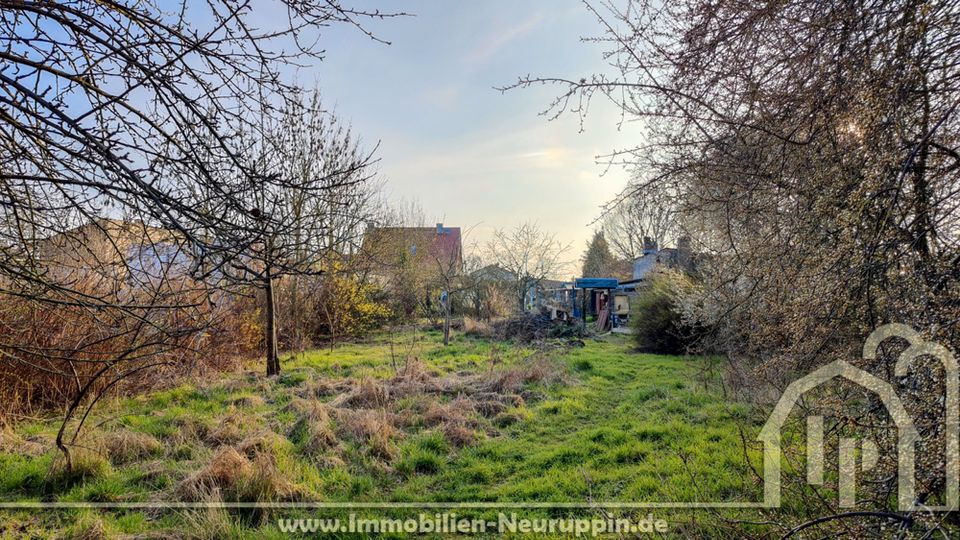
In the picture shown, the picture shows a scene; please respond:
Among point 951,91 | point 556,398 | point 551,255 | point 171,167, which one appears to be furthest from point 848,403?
point 551,255

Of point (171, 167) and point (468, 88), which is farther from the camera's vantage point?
point (468, 88)

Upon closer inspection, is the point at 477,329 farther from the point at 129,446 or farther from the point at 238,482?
the point at 238,482

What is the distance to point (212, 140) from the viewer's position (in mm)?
3156

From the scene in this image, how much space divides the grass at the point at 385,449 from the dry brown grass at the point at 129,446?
13mm

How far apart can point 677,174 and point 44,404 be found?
801 cm

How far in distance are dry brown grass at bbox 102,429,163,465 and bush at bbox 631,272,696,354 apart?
9593mm

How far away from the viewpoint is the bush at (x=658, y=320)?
1051 centimetres

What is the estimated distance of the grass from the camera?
3461 millimetres

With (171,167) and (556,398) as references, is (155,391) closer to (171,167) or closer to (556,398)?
(171,167)

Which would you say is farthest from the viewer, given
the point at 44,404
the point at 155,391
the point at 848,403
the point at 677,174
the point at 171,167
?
the point at 155,391

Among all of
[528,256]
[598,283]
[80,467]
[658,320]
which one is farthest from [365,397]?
[598,283]

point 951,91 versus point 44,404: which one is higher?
point 951,91

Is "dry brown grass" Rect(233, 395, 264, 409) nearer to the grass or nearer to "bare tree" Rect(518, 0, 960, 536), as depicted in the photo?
the grass

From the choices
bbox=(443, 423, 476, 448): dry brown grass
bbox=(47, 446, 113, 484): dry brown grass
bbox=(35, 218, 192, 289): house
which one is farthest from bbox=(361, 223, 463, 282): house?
bbox=(47, 446, 113, 484): dry brown grass
